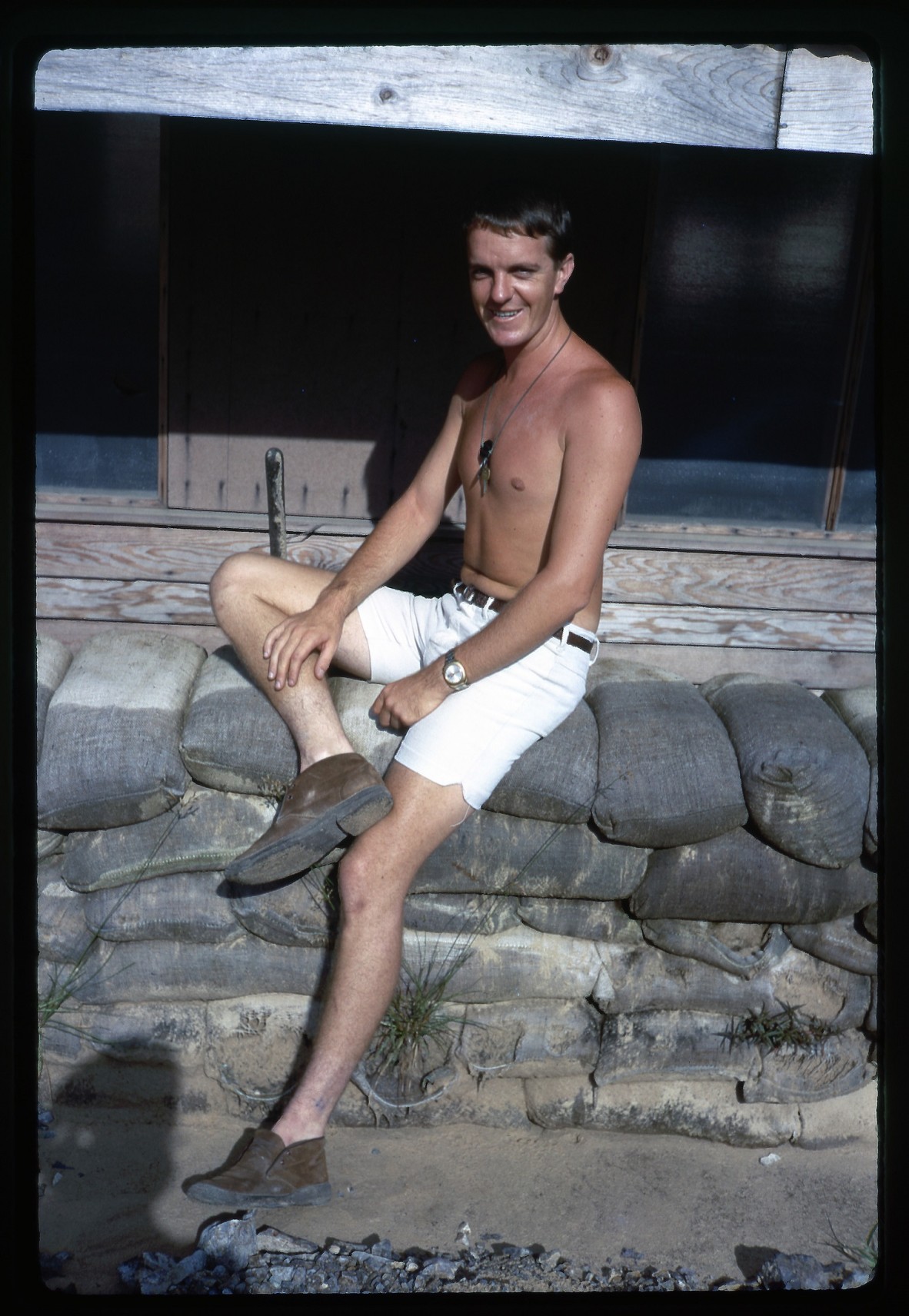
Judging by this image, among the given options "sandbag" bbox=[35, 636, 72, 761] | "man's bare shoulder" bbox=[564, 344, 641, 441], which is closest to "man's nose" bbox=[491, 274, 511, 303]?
"man's bare shoulder" bbox=[564, 344, 641, 441]

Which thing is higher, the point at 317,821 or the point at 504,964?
the point at 317,821

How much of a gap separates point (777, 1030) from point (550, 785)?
1.03 metres

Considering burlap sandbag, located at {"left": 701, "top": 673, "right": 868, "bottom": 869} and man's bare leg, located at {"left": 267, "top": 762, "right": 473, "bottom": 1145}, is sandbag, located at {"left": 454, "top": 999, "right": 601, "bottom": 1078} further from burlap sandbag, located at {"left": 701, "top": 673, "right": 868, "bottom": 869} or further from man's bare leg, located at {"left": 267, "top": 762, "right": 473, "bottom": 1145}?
burlap sandbag, located at {"left": 701, "top": 673, "right": 868, "bottom": 869}

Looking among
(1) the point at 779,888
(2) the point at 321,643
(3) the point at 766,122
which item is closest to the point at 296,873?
(2) the point at 321,643

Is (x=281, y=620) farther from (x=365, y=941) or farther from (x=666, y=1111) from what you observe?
(x=666, y=1111)

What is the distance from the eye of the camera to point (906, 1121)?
1.35 metres

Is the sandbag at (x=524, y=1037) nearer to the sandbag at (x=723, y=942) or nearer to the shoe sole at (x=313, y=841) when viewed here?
the sandbag at (x=723, y=942)

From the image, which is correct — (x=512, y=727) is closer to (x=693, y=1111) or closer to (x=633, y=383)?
(x=693, y=1111)

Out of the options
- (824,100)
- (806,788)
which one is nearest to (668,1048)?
(806,788)

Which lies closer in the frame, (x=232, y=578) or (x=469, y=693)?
(x=469, y=693)

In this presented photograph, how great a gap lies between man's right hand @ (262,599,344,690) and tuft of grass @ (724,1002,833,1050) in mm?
1610

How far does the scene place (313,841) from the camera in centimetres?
259

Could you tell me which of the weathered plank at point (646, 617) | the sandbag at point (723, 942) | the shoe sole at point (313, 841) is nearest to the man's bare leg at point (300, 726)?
the shoe sole at point (313, 841)

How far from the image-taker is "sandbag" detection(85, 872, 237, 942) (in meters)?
2.91
